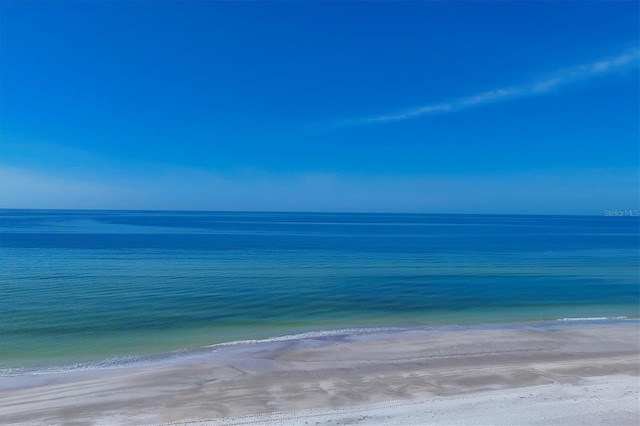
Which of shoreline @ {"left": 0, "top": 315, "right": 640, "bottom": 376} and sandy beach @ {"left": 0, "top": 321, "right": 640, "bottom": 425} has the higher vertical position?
sandy beach @ {"left": 0, "top": 321, "right": 640, "bottom": 425}

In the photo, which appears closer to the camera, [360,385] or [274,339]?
[360,385]

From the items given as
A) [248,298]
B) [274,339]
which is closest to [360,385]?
[274,339]

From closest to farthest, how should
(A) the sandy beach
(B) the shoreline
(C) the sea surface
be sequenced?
(A) the sandy beach → (B) the shoreline → (C) the sea surface

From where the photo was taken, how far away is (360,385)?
1374cm

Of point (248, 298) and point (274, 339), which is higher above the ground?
point (248, 298)

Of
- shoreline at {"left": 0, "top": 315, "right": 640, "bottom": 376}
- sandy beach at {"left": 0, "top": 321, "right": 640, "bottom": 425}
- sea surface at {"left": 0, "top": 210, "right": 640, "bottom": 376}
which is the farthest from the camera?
sea surface at {"left": 0, "top": 210, "right": 640, "bottom": 376}

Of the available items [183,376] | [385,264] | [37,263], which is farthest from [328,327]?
[37,263]

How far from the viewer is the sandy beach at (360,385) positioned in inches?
454

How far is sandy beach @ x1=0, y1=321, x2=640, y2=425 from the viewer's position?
37.8 feet

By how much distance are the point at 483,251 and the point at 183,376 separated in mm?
49978

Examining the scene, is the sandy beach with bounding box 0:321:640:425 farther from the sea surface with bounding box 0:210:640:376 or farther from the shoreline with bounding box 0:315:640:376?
the sea surface with bounding box 0:210:640:376

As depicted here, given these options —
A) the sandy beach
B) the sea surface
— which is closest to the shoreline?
the sea surface

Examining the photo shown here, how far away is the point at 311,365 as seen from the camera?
51.6ft

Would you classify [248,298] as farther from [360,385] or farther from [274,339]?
[360,385]
